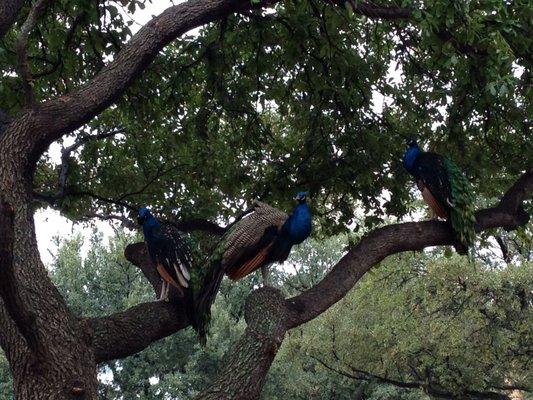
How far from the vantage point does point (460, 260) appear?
16.2 meters

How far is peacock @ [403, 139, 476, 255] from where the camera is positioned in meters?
7.21

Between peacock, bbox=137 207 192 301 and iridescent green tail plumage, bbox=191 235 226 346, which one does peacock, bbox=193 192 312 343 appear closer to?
iridescent green tail plumage, bbox=191 235 226 346

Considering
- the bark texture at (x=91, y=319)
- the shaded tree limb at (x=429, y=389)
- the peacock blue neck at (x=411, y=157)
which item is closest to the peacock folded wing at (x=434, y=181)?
the peacock blue neck at (x=411, y=157)

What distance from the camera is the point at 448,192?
7.50m

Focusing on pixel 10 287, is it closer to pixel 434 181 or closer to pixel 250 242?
pixel 250 242

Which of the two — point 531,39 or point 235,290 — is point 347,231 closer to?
point 531,39

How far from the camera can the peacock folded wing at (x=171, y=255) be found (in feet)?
22.6

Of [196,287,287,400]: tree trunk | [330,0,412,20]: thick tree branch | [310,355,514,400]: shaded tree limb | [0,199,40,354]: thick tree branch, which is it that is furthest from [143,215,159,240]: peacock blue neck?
[310,355,514,400]: shaded tree limb

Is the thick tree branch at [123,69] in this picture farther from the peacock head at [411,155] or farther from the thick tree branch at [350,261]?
the peacock head at [411,155]

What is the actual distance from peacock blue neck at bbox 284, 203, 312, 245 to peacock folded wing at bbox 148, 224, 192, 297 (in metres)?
0.88

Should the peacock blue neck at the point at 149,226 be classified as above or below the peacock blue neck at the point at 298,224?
above

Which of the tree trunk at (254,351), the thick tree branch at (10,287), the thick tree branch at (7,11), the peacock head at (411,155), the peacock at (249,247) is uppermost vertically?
the thick tree branch at (7,11)

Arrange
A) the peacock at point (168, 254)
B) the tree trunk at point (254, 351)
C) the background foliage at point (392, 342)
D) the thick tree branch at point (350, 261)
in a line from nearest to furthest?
the tree trunk at point (254, 351) → the thick tree branch at point (350, 261) → the peacock at point (168, 254) → the background foliage at point (392, 342)

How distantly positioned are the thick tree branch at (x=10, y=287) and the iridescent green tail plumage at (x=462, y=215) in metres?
3.68
